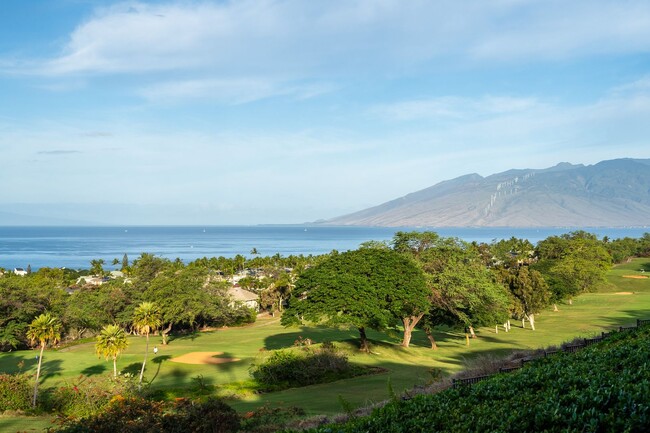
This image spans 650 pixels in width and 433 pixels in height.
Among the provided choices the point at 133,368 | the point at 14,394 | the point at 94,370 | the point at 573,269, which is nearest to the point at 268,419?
the point at 14,394

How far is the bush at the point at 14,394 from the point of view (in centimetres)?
2870

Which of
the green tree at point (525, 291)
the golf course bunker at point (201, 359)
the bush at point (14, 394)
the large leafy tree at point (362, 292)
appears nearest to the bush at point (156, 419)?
the bush at point (14, 394)

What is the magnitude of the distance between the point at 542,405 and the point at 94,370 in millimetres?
37048

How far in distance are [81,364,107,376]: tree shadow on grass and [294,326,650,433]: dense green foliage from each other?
31.7m

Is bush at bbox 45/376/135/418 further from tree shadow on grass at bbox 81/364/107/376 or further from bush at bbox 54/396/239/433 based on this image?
bush at bbox 54/396/239/433

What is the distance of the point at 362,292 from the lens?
43562 millimetres

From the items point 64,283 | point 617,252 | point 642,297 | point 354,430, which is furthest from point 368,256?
point 617,252

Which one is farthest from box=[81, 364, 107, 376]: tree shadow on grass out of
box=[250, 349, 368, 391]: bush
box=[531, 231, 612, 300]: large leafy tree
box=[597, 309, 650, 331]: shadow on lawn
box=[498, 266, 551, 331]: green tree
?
box=[531, 231, 612, 300]: large leafy tree

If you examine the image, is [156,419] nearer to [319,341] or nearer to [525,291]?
[319,341]

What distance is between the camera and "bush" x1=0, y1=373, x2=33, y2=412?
2870cm

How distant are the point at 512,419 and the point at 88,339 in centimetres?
6231

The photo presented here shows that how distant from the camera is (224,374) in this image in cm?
3800

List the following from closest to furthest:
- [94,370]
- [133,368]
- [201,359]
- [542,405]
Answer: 1. [542,405]
2. [94,370]
3. [133,368]
4. [201,359]

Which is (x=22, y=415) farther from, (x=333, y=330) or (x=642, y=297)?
(x=642, y=297)
